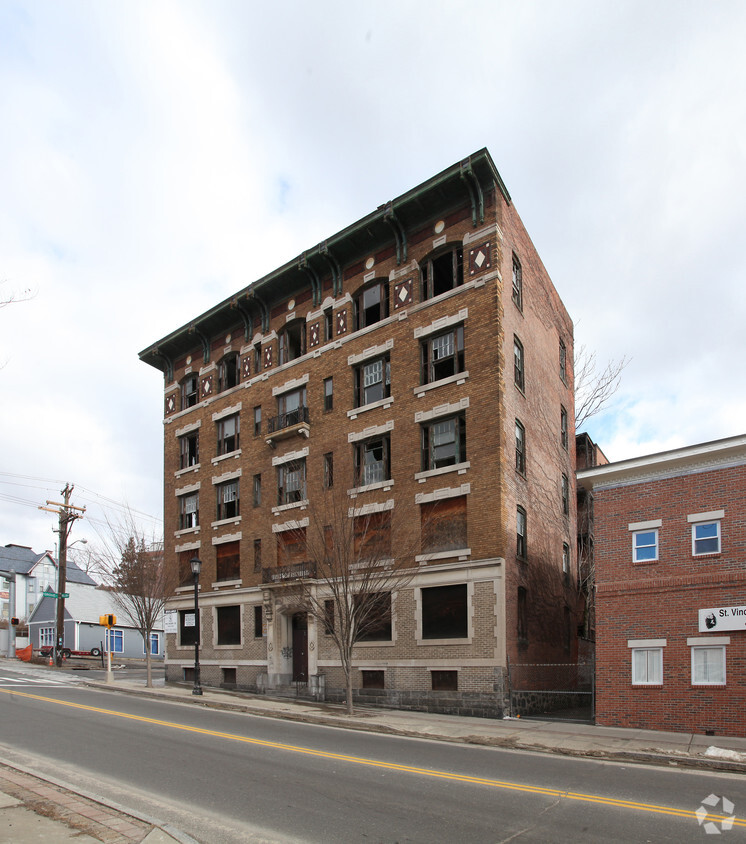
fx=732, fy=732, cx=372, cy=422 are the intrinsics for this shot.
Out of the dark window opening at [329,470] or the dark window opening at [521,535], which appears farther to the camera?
the dark window opening at [329,470]

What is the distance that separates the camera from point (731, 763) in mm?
13281

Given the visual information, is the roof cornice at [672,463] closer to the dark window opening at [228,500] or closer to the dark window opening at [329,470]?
the dark window opening at [329,470]

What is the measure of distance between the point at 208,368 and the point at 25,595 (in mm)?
52561

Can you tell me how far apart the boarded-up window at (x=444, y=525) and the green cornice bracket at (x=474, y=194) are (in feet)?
31.3

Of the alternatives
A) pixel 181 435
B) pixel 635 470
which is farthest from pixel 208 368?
pixel 635 470

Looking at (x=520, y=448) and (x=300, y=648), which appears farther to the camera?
(x=300, y=648)

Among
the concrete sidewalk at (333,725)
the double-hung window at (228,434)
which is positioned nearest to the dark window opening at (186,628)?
the concrete sidewalk at (333,725)

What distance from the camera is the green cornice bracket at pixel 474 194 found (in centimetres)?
2445

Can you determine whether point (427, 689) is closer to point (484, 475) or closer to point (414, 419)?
point (484, 475)

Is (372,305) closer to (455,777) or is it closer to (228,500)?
(228,500)

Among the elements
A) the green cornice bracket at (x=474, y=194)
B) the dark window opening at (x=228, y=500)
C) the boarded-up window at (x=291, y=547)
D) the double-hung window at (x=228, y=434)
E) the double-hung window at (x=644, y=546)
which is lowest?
the boarded-up window at (x=291, y=547)

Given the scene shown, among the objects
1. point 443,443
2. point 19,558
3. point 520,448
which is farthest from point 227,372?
point 19,558

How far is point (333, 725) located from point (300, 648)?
9.87 metres

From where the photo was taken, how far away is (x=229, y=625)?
31938 millimetres
